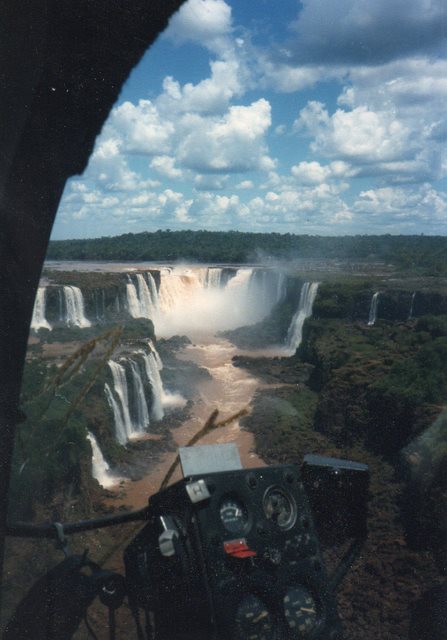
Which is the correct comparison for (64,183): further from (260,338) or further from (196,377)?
(260,338)

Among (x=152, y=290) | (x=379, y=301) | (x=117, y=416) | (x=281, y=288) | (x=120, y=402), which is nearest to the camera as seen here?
(x=117, y=416)

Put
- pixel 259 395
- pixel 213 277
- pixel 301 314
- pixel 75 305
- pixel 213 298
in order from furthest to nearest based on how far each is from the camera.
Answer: pixel 213 277 → pixel 213 298 → pixel 301 314 → pixel 75 305 → pixel 259 395

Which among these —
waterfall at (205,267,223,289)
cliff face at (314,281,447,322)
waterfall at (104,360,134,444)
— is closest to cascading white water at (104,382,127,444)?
waterfall at (104,360,134,444)

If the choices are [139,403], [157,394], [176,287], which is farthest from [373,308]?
[139,403]

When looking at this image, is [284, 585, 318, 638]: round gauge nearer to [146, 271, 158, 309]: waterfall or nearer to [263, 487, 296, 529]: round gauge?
[263, 487, 296, 529]: round gauge

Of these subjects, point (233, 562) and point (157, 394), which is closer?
point (233, 562)

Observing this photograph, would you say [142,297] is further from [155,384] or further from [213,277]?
[155,384]

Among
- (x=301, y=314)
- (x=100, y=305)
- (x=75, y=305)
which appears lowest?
(x=301, y=314)
